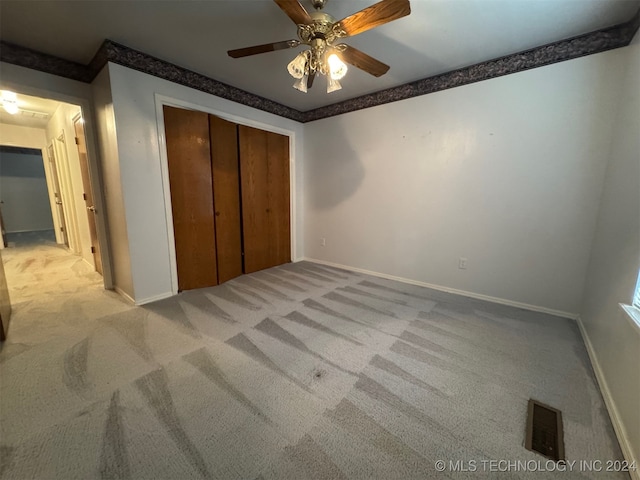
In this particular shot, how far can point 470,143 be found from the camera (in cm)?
255

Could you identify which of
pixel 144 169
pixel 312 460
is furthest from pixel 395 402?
pixel 144 169

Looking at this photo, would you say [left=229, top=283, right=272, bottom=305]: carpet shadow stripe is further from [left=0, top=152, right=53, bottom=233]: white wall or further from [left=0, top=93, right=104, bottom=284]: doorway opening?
[left=0, top=152, right=53, bottom=233]: white wall

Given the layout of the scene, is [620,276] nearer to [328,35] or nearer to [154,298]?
[328,35]

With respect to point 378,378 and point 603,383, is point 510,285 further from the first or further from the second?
point 378,378

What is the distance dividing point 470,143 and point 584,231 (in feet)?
→ 4.23

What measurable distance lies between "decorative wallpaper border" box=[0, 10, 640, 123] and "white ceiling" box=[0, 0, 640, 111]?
0.22 ft

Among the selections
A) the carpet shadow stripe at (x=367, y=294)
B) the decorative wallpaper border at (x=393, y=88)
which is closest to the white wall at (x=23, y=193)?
the decorative wallpaper border at (x=393, y=88)

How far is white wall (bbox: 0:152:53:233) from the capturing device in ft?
20.8

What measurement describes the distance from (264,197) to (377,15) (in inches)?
103

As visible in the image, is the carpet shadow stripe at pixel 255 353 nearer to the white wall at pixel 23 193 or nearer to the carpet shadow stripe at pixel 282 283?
the carpet shadow stripe at pixel 282 283

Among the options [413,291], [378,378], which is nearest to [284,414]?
[378,378]

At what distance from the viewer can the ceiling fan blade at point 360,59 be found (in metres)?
1.63

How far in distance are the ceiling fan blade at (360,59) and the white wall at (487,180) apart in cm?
127

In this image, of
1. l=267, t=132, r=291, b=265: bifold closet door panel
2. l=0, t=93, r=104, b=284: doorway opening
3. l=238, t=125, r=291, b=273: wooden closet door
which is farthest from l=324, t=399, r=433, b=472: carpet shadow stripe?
l=0, t=93, r=104, b=284: doorway opening
